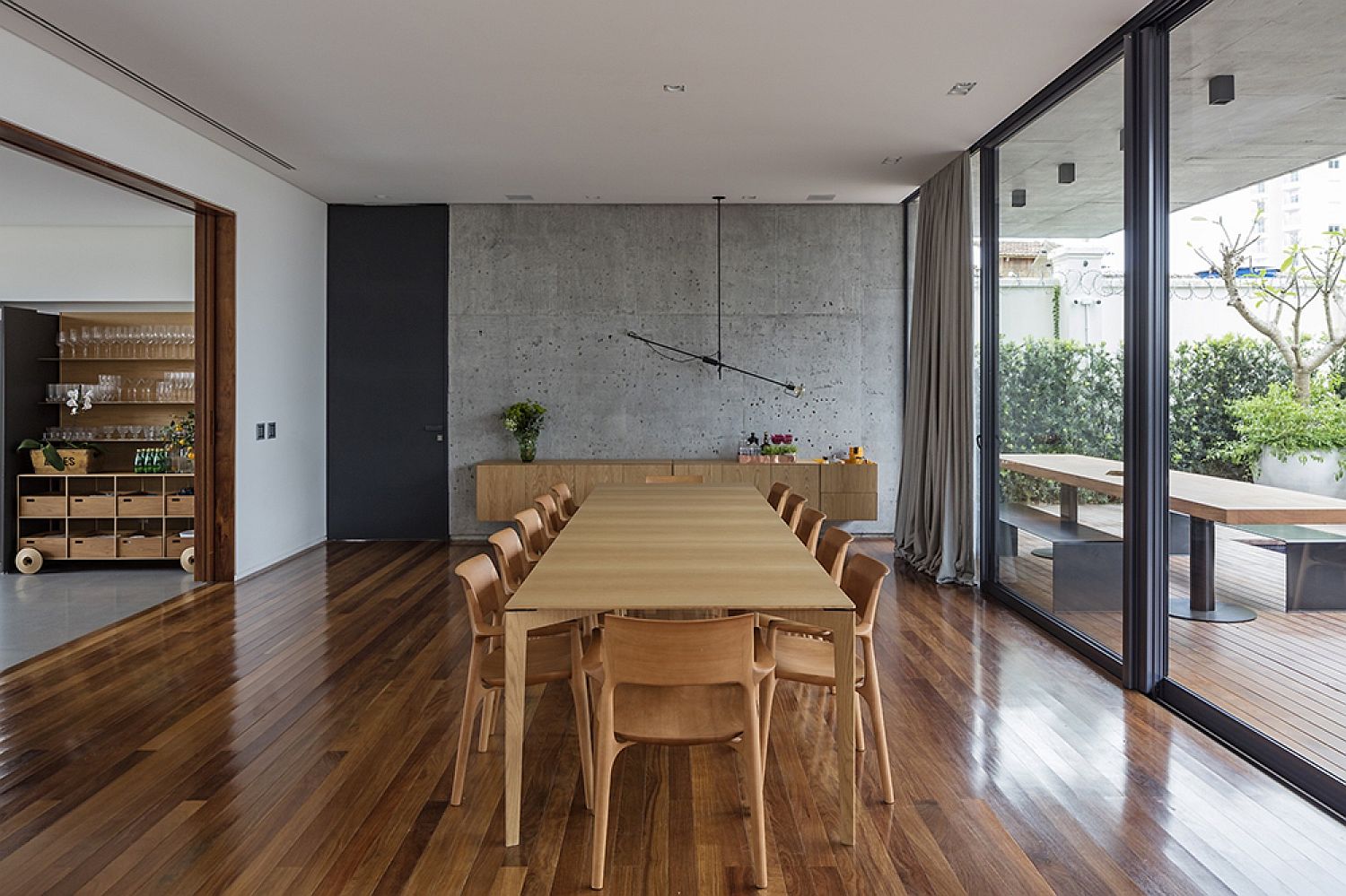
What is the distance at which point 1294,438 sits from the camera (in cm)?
344

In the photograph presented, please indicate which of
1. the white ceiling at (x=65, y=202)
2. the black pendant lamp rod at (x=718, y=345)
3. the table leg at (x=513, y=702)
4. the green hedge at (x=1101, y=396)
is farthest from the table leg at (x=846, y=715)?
the black pendant lamp rod at (x=718, y=345)

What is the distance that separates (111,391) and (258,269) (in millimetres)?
2190

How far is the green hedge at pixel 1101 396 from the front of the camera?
3.79 meters

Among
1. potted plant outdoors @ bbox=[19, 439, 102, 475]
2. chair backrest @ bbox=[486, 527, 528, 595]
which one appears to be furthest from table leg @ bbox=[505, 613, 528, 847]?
potted plant outdoors @ bbox=[19, 439, 102, 475]

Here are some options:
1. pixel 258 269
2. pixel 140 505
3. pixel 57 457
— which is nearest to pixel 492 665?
pixel 258 269

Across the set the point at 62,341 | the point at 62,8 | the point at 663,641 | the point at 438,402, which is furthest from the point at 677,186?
the point at 663,641

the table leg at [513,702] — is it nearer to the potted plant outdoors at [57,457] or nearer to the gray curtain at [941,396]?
the gray curtain at [941,396]

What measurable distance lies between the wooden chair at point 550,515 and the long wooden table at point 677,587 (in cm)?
65

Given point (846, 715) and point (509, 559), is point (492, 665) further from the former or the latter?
point (846, 715)

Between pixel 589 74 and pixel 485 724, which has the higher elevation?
pixel 589 74

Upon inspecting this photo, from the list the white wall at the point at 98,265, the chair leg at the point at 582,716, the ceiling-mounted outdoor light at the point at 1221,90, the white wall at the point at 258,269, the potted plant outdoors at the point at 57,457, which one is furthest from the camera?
the white wall at the point at 98,265

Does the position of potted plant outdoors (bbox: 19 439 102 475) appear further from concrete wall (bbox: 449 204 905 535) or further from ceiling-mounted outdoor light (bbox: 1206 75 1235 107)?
ceiling-mounted outdoor light (bbox: 1206 75 1235 107)

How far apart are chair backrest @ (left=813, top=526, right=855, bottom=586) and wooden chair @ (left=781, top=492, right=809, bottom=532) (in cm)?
85

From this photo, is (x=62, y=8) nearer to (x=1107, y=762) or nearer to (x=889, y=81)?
(x=889, y=81)
